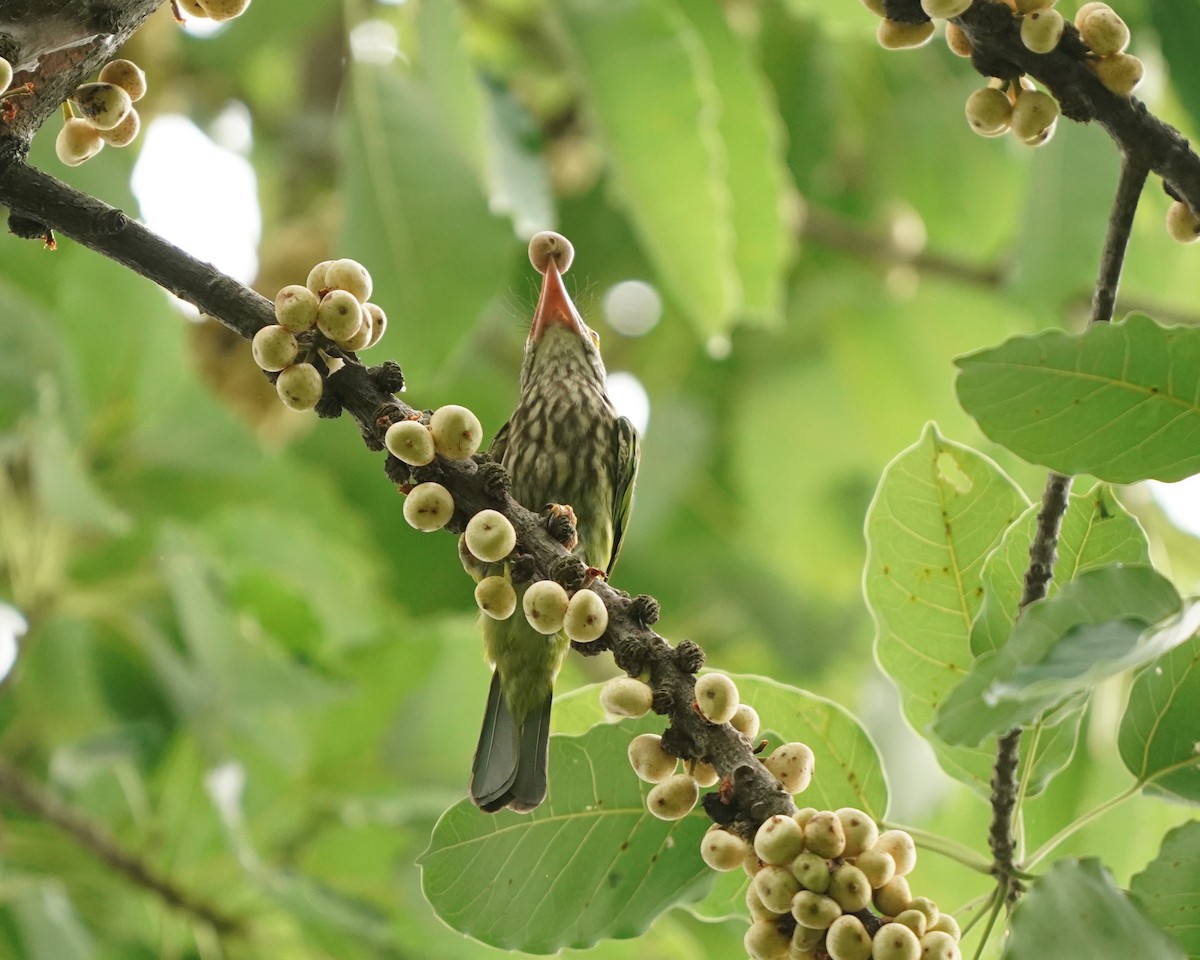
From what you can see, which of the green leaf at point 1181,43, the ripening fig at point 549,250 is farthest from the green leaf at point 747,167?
the ripening fig at point 549,250

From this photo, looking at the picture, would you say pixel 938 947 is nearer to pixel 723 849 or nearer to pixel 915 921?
pixel 915 921

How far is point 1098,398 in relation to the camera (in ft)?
3.62

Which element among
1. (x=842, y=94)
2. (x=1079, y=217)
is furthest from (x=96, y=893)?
(x=842, y=94)

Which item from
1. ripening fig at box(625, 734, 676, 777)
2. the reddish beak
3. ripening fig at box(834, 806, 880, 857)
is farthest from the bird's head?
ripening fig at box(834, 806, 880, 857)

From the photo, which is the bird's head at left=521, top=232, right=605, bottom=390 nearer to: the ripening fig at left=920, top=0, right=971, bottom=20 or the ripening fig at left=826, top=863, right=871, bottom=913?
the ripening fig at left=920, top=0, right=971, bottom=20

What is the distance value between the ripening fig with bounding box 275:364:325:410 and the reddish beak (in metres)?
0.65

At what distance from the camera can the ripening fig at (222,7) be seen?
124cm

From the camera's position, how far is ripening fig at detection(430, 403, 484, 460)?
3.79 ft

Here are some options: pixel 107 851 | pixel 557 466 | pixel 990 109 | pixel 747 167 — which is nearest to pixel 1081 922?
pixel 990 109

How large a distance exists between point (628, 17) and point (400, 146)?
0.54 m

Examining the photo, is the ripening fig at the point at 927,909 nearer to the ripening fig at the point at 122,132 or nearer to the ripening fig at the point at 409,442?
the ripening fig at the point at 409,442

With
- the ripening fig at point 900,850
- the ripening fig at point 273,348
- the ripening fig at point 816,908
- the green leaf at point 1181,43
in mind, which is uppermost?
the green leaf at point 1181,43

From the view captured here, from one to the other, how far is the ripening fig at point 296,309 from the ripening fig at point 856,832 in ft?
1.91

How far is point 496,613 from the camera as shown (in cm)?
119
